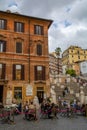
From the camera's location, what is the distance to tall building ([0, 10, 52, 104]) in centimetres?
3241

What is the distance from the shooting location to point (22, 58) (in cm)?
3381

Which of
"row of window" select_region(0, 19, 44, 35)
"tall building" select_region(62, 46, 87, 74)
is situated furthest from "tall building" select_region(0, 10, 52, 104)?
"tall building" select_region(62, 46, 87, 74)

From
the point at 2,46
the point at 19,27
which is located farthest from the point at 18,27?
the point at 2,46

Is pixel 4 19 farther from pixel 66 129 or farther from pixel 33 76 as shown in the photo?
pixel 66 129

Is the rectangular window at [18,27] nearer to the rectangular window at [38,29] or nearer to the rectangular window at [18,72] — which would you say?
the rectangular window at [38,29]

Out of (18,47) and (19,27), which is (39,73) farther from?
(19,27)

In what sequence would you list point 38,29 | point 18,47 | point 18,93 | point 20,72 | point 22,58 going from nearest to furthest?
point 18,93, point 20,72, point 22,58, point 18,47, point 38,29

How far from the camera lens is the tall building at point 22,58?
32.4 meters

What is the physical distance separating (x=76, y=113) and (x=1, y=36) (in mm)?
15359

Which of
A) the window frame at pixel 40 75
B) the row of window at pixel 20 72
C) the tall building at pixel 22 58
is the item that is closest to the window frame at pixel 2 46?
the tall building at pixel 22 58

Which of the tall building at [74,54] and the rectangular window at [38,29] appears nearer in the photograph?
the rectangular window at [38,29]

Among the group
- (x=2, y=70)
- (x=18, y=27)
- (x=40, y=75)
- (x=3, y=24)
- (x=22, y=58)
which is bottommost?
(x=40, y=75)

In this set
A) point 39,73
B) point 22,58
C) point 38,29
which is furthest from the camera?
point 38,29

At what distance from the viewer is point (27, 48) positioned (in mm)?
34469
